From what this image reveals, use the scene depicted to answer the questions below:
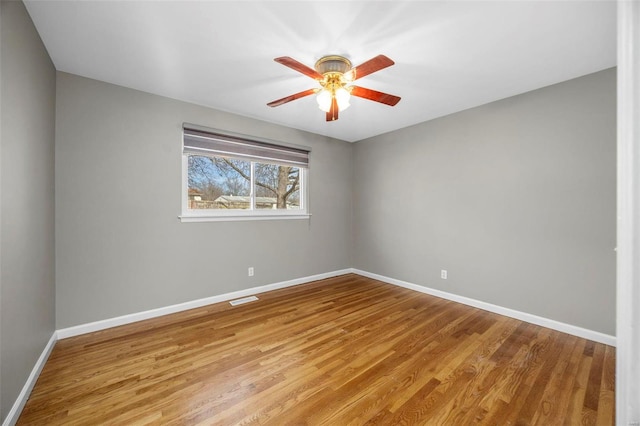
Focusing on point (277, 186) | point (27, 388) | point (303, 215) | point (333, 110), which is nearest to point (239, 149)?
point (277, 186)

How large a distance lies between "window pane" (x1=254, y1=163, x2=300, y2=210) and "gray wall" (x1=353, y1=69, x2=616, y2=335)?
58.2 inches

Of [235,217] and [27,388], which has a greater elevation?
[235,217]

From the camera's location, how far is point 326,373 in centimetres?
180

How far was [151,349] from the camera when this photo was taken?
210cm

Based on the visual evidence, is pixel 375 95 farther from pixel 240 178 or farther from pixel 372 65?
pixel 240 178

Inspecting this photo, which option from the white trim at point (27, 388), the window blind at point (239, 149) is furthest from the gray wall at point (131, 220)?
the white trim at point (27, 388)

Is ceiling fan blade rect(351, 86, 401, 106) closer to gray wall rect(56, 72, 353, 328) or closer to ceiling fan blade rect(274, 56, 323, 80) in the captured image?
ceiling fan blade rect(274, 56, 323, 80)

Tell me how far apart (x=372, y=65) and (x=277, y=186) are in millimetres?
2370

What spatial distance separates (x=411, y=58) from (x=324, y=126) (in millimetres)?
1810

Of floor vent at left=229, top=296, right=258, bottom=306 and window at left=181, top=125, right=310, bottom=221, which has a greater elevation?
window at left=181, top=125, right=310, bottom=221

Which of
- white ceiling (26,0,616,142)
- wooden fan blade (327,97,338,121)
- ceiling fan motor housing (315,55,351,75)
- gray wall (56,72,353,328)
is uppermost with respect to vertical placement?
white ceiling (26,0,616,142)

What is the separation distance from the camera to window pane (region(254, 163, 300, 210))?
11.8 feet

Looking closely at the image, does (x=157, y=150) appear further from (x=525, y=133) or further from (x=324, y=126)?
(x=525, y=133)
